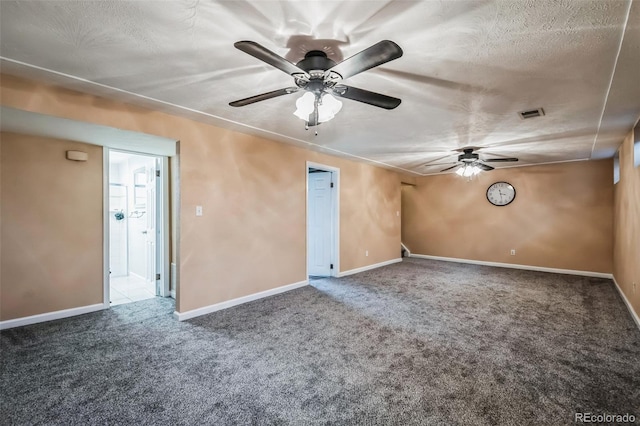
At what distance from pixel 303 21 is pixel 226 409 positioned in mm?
2354

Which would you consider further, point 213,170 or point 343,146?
point 343,146

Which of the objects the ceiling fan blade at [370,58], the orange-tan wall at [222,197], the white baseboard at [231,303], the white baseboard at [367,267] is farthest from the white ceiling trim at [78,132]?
the white baseboard at [367,267]

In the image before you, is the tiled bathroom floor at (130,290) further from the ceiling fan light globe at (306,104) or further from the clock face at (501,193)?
the clock face at (501,193)

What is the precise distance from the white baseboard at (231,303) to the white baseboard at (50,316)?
1109 millimetres

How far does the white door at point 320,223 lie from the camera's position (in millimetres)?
5434

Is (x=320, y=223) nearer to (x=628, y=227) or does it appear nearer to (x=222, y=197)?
(x=222, y=197)

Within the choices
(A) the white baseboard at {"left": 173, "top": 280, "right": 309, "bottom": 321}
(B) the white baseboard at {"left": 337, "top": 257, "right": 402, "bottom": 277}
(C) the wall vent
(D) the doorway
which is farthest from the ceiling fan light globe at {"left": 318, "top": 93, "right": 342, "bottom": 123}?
(B) the white baseboard at {"left": 337, "top": 257, "right": 402, "bottom": 277}

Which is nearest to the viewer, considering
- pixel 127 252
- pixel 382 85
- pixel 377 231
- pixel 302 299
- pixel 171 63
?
pixel 171 63

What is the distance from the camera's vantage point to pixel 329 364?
7.57ft

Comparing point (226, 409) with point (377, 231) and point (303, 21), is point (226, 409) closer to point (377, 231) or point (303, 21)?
point (303, 21)

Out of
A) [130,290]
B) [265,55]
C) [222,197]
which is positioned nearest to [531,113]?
[265,55]

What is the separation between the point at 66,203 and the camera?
11.1ft

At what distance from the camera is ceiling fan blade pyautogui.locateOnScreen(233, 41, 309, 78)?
4.58ft

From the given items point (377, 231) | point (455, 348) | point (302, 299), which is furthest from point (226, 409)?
point (377, 231)
